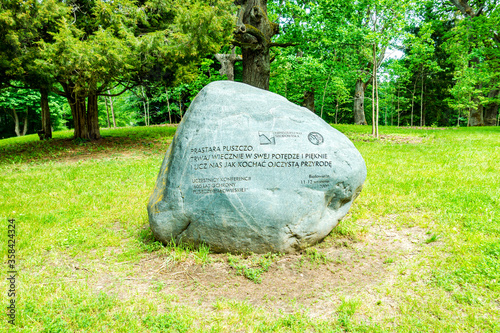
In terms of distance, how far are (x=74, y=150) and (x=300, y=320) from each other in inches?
477

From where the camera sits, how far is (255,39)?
445 inches

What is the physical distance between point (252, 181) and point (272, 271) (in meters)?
1.16

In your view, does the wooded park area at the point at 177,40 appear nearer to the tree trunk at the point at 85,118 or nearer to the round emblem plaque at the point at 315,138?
the tree trunk at the point at 85,118

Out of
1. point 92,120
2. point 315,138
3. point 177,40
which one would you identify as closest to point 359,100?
point 177,40

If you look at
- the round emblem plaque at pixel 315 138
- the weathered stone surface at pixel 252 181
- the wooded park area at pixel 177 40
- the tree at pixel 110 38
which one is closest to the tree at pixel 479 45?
the wooded park area at pixel 177 40

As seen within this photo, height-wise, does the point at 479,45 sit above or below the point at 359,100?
above

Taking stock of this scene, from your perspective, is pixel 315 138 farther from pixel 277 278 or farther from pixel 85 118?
pixel 85 118

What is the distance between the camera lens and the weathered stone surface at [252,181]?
4.00 metres

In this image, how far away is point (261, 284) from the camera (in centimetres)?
360

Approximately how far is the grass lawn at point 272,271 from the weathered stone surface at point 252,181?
11.8 inches

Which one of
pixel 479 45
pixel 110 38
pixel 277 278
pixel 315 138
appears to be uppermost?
pixel 479 45

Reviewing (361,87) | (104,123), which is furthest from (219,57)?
(104,123)

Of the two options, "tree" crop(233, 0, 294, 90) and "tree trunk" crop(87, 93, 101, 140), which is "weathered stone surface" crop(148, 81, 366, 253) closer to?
"tree" crop(233, 0, 294, 90)

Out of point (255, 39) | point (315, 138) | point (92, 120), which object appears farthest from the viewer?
point (92, 120)
